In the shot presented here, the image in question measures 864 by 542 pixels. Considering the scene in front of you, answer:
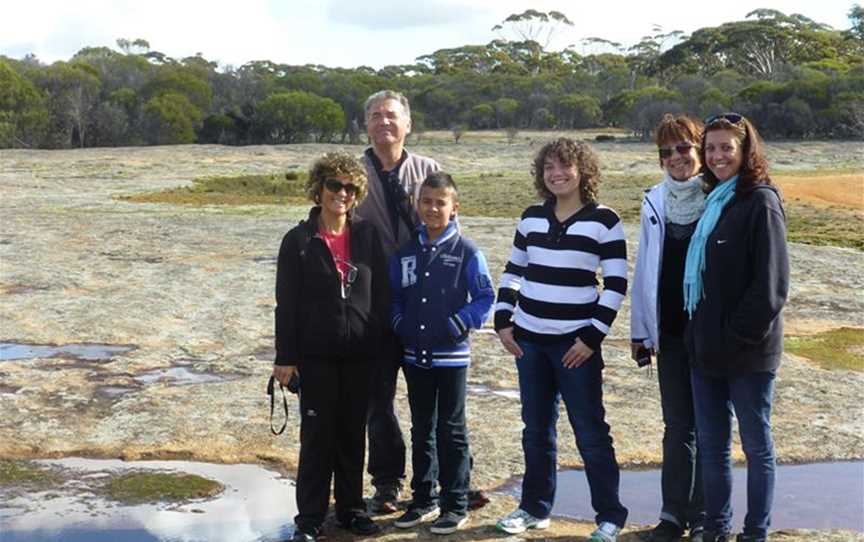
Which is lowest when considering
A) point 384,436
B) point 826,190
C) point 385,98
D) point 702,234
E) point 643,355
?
point 384,436

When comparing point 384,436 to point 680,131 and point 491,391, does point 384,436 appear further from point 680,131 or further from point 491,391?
point 491,391

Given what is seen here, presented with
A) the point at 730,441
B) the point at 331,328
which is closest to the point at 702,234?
the point at 730,441

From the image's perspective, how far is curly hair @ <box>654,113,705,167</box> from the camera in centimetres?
452

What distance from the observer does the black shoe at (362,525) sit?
4.78m

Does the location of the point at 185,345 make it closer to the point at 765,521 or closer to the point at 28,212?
the point at 765,521

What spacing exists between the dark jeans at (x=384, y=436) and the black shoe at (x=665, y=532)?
1119 millimetres

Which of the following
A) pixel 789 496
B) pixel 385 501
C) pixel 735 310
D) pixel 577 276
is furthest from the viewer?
pixel 789 496

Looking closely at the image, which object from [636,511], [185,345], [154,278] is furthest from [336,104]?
[636,511]

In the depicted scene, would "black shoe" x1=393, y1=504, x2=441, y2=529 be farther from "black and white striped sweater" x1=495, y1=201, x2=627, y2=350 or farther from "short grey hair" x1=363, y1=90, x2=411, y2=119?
"short grey hair" x1=363, y1=90, x2=411, y2=119

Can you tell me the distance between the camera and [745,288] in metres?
4.23

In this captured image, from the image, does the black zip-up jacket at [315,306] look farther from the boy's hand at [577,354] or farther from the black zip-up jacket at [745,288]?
the black zip-up jacket at [745,288]

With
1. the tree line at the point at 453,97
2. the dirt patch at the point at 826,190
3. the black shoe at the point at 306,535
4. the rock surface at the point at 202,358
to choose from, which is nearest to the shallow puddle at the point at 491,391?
the rock surface at the point at 202,358

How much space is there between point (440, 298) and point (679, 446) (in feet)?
3.64

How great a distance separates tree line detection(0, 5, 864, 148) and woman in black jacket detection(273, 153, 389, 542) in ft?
120
